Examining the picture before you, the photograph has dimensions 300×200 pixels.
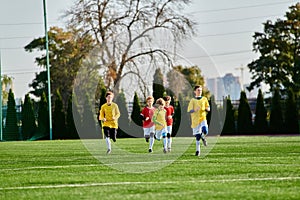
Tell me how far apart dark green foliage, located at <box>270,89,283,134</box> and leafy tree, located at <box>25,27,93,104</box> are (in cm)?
1244

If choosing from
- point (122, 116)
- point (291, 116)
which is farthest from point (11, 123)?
point (291, 116)

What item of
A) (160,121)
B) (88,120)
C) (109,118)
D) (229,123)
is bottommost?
(160,121)

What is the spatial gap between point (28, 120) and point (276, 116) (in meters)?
15.5

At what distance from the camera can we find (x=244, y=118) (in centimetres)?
4222

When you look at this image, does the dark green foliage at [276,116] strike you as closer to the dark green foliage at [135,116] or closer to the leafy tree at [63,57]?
the dark green foliage at [135,116]

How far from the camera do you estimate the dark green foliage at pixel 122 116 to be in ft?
135

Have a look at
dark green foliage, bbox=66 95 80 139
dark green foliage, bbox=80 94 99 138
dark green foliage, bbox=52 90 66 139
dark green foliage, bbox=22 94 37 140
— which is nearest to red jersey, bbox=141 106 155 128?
dark green foliage, bbox=80 94 99 138

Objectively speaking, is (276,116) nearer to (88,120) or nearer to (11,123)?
(88,120)

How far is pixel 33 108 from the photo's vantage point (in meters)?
45.2

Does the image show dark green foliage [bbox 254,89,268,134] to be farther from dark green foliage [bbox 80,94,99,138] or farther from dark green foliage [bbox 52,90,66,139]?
dark green foliage [bbox 52,90,66,139]

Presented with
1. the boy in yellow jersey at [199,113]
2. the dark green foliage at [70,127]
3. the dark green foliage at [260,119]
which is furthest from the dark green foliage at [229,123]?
the boy in yellow jersey at [199,113]

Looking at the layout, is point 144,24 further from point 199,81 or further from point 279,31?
point 199,81

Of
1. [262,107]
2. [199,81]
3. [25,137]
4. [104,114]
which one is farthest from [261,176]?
[25,137]

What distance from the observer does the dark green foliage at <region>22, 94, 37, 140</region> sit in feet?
144
